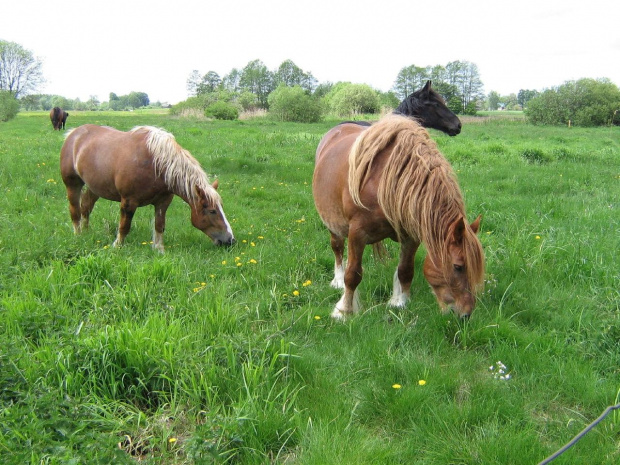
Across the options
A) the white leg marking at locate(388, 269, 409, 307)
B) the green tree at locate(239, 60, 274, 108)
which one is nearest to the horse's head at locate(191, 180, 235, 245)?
Answer: the white leg marking at locate(388, 269, 409, 307)

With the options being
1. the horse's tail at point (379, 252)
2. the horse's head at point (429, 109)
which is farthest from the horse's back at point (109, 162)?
the horse's head at point (429, 109)

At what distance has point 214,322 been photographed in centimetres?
332

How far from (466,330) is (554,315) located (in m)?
0.96

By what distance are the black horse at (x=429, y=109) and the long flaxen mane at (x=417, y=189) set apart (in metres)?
3.10

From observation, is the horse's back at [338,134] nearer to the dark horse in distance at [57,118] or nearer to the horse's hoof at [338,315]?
the horse's hoof at [338,315]

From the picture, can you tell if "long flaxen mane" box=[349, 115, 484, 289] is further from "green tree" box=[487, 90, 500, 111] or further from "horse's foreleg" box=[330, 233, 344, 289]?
"green tree" box=[487, 90, 500, 111]

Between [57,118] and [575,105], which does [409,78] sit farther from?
[57,118]

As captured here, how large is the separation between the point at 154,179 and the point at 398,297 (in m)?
3.58

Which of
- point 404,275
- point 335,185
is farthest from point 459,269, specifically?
point 335,185

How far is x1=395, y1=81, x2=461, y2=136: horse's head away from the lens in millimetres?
6656

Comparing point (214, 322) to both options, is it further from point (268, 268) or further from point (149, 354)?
point (268, 268)

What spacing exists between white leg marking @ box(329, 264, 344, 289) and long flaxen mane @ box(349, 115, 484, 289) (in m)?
1.31

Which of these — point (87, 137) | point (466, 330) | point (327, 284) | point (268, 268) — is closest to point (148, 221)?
point (87, 137)

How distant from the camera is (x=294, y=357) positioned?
296cm
